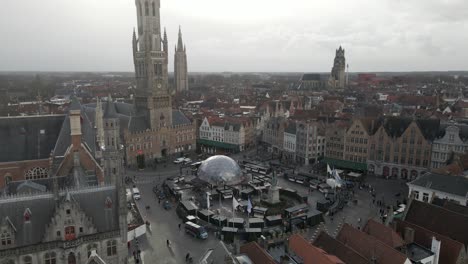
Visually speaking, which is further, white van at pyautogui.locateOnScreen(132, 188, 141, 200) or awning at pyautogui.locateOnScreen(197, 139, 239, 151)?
awning at pyautogui.locateOnScreen(197, 139, 239, 151)

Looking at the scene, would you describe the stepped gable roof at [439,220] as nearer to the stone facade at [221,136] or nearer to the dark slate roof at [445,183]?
the dark slate roof at [445,183]

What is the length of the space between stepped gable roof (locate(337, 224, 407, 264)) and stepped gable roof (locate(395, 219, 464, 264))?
6.50 metres

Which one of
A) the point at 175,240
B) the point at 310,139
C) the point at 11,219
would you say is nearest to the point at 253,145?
the point at 310,139

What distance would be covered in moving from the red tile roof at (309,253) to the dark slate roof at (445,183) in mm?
28918

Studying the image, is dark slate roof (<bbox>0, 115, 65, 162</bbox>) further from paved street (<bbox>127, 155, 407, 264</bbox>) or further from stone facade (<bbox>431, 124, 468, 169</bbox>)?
stone facade (<bbox>431, 124, 468, 169</bbox>)

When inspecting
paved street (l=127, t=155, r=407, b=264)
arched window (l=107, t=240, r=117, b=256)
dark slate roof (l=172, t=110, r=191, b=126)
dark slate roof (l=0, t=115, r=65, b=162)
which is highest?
dark slate roof (l=0, t=115, r=65, b=162)

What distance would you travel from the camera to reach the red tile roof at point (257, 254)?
3039 cm

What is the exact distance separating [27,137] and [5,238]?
83.7 feet

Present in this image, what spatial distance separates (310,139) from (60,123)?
A: 5526 centimetres

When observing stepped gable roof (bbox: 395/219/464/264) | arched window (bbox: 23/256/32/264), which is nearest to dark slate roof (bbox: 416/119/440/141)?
stepped gable roof (bbox: 395/219/464/264)

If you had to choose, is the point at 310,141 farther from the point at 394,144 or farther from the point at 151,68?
the point at 151,68

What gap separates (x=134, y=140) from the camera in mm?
87562

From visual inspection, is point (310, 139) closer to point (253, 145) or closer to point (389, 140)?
point (389, 140)

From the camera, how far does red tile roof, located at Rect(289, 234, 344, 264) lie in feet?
97.5
